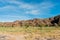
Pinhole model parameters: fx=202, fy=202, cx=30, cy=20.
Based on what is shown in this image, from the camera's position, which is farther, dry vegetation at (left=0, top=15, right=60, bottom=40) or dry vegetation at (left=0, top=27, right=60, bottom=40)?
dry vegetation at (left=0, top=15, right=60, bottom=40)

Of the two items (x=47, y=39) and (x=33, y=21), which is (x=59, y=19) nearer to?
(x=33, y=21)

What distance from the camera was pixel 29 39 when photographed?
1069 inches

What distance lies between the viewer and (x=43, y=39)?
27391 mm

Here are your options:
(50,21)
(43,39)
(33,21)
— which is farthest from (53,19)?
(43,39)

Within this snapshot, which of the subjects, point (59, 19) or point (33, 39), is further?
point (59, 19)

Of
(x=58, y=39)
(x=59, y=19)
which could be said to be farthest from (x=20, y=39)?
(x=59, y=19)

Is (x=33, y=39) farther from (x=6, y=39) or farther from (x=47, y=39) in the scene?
(x=6, y=39)

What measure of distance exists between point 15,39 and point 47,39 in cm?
431

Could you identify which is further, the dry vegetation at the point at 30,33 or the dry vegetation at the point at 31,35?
the dry vegetation at the point at 30,33

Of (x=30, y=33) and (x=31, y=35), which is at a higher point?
(x=30, y=33)

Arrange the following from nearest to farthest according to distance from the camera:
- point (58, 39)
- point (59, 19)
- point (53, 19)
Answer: point (58, 39), point (59, 19), point (53, 19)

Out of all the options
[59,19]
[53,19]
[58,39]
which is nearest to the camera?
[58,39]

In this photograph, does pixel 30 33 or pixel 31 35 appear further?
pixel 30 33

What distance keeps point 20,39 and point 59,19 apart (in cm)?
7610
